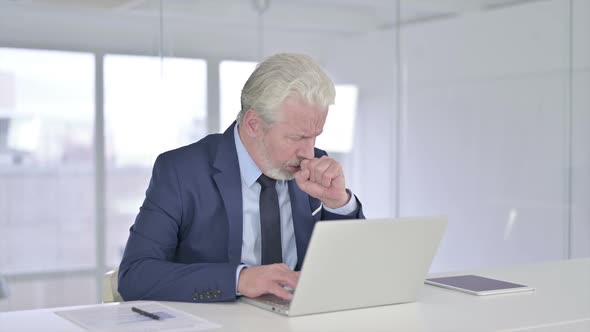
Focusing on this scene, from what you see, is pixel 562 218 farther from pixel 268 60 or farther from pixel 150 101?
pixel 268 60

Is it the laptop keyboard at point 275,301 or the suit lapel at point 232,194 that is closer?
the laptop keyboard at point 275,301

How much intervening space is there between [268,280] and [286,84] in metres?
0.73

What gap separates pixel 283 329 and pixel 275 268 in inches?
11.8

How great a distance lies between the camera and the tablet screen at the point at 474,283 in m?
2.46

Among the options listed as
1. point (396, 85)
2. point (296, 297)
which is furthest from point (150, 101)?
point (296, 297)

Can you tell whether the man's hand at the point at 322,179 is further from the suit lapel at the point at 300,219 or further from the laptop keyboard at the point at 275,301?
the laptop keyboard at the point at 275,301

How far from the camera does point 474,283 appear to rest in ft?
8.43

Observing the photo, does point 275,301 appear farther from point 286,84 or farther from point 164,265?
point 286,84

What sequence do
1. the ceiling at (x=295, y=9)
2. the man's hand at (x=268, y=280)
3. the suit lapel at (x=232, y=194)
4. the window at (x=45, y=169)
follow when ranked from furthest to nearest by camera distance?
the ceiling at (x=295, y=9), the window at (x=45, y=169), the suit lapel at (x=232, y=194), the man's hand at (x=268, y=280)

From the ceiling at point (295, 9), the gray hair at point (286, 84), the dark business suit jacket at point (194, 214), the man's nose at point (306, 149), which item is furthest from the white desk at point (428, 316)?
the ceiling at point (295, 9)

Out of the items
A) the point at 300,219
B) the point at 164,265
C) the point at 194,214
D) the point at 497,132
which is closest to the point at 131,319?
the point at 164,265

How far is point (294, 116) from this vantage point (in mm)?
2645

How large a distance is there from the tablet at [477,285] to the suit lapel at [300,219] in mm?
436

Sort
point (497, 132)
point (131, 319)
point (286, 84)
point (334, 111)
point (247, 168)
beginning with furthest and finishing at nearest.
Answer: point (497, 132)
point (334, 111)
point (247, 168)
point (286, 84)
point (131, 319)
